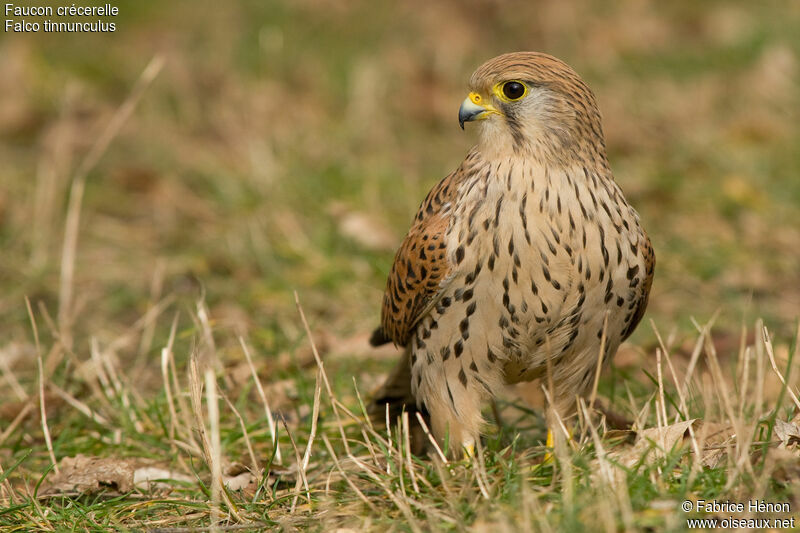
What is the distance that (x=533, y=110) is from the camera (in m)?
3.64

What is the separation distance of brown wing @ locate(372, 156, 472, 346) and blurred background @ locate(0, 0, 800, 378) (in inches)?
43.3

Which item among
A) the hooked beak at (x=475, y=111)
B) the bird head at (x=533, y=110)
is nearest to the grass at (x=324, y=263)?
the bird head at (x=533, y=110)

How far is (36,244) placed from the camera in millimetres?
6152

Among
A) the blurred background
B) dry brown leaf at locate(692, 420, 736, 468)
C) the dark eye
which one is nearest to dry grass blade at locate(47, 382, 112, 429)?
the blurred background

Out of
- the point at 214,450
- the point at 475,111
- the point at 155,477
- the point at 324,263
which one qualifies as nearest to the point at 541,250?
the point at 475,111

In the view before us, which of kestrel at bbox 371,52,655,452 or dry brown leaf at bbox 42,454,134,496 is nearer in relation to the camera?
kestrel at bbox 371,52,655,452

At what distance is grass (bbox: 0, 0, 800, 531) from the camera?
11.0 ft

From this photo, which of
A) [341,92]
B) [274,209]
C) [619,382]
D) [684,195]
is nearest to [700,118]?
[684,195]

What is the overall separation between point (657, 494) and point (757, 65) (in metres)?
7.10

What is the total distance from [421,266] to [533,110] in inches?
26.1

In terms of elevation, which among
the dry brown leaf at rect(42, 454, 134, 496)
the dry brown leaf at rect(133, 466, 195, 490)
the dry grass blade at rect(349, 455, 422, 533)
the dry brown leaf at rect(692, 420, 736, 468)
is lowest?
the dry brown leaf at rect(133, 466, 195, 490)

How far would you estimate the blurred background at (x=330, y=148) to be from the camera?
5926 mm

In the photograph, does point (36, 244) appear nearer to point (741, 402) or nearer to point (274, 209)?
point (274, 209)

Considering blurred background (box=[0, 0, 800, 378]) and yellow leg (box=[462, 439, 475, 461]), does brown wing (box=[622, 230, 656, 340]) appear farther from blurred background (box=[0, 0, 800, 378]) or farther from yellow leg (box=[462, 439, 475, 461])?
blurred background (box=[0, 0, 800, 378])
